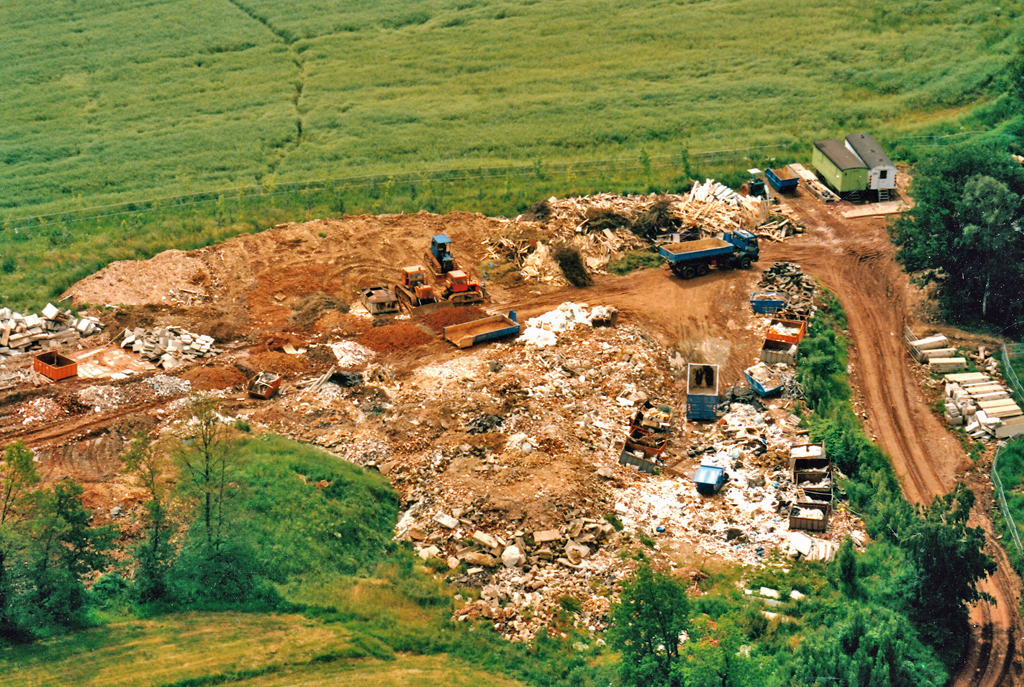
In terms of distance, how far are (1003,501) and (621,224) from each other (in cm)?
2592

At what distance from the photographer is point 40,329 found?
46.0 meters

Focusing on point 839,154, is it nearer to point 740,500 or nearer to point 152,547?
point 740,500

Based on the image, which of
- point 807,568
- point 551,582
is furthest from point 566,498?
point 807,568

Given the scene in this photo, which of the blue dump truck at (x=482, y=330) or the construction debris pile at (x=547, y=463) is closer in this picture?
the construction debris pile at (x=547, y=463)

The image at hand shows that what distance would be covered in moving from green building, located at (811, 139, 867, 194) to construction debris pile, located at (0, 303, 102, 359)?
42939 millimetres

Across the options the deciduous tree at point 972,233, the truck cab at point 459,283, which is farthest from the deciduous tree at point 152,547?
the deciduous tree at point 972,233

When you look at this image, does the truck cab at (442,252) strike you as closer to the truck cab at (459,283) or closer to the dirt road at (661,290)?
the truck cab at (459,283)

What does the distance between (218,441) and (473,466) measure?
9.75 meters

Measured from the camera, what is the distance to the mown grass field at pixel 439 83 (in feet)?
233

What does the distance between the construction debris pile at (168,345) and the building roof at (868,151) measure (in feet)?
130

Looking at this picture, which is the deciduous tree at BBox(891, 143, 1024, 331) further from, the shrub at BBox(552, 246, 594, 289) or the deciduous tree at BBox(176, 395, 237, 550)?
the deciduous tree at BBox(176, 395, 237, 550)

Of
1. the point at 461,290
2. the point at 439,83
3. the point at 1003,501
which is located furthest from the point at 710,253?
the point at 439,83

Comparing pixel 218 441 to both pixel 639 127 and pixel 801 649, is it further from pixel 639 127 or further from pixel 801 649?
pixel 639 127

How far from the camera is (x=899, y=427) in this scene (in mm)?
42094
